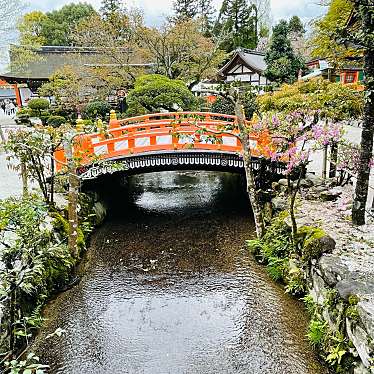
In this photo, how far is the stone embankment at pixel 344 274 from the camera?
14.9 feet

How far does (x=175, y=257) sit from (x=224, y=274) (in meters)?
1.38

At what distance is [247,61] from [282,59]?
616cm

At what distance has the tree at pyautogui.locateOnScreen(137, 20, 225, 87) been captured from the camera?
2016cm

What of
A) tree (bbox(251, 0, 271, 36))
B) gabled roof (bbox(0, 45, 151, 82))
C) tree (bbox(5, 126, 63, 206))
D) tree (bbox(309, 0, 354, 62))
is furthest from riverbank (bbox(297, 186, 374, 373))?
tree (bbox(251, 0, 271, 36))

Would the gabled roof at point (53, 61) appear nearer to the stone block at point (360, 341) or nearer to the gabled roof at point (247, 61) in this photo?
the gabled roof at point (247, 61)

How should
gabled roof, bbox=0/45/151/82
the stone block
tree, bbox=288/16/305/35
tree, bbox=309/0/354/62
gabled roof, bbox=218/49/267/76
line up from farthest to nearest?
tree, bbox=288/16/305/35
gabled roof, bbox=218/49/267/76
gabled roof, bbox=0/45/151/82
tree, bbox=309/0/354/62
the stone block

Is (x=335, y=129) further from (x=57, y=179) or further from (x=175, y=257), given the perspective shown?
(x=57, y=179)

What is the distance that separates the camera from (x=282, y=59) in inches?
899

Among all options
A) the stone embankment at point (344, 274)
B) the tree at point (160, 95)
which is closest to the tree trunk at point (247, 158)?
the stone embankment at point (344, 274)

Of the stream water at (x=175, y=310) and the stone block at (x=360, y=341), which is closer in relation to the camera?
the stone block at (x=360, y=341)

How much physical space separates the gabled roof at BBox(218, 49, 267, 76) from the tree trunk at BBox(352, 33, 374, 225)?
876 inches

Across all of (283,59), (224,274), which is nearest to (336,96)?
(224,274)

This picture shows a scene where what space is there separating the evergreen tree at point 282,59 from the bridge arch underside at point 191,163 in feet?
45.8

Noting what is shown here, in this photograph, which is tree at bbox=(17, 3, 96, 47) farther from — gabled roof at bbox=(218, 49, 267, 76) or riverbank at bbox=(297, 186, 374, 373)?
riverbank at bbox=(297, 186, 374, 373)
